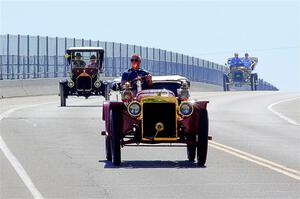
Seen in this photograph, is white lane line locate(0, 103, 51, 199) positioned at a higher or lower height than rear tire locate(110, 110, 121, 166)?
lower

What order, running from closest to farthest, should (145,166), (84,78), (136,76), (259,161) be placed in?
(145,166) < (259,161) < (136,76) < (84,78)

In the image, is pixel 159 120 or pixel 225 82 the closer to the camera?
pixel 159 120

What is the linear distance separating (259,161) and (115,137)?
270cm

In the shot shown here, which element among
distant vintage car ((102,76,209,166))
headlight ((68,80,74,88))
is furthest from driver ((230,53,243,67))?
distant vintage car ((102,76,209,166))

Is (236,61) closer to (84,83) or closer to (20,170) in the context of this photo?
(84,83)

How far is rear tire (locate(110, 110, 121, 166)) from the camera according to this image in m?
19.0

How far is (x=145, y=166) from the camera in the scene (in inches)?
749

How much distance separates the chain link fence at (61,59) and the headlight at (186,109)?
1970 inches

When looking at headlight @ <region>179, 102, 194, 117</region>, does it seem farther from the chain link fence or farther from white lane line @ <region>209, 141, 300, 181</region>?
the chain link fence

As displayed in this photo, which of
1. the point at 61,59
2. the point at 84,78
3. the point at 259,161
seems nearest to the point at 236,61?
the point at 61,59

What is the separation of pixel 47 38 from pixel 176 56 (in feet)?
63.4

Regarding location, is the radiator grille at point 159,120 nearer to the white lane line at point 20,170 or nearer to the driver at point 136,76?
the driver at point 136,76

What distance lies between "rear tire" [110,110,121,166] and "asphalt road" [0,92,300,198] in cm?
16

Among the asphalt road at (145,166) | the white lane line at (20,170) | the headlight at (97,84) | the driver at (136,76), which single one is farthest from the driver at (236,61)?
the driver at (136,76)
